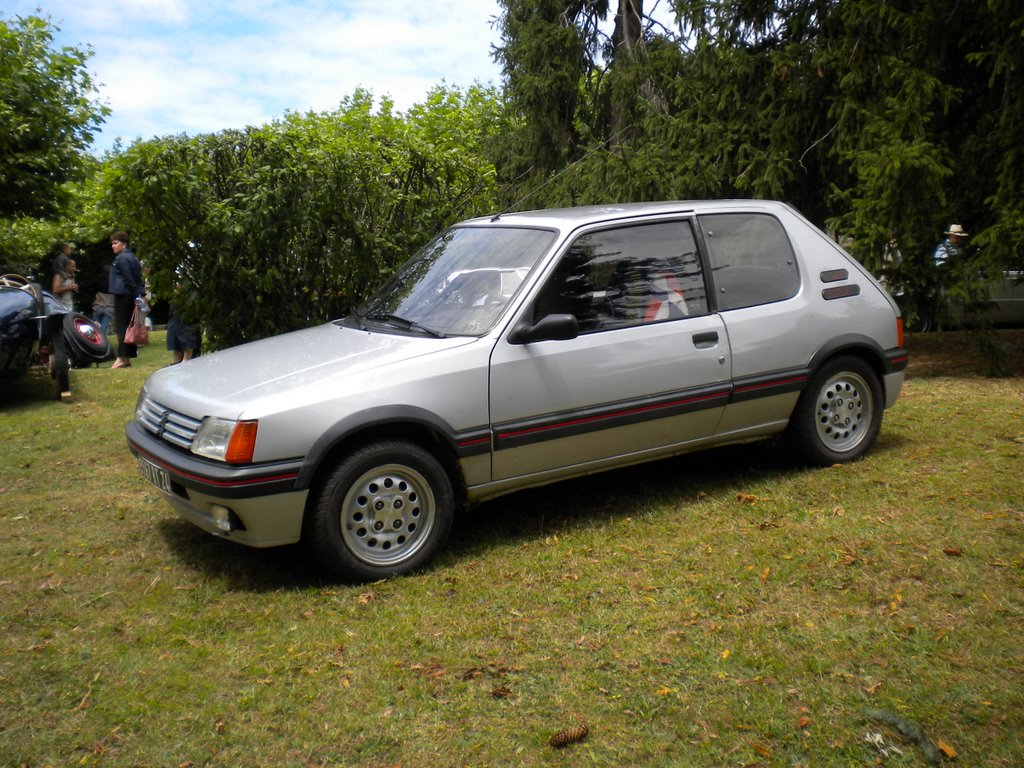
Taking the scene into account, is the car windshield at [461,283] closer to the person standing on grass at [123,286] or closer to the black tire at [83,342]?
the black tire at [83,342]

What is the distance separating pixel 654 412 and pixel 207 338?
454 cm

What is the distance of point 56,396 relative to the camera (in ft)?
34.2

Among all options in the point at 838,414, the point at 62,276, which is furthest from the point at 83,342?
the point at 838,414

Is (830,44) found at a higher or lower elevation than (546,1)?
lower

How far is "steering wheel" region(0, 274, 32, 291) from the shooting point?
33.8 ft

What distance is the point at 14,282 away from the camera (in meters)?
10.8

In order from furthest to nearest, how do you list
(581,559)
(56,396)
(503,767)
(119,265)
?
(119,265) → (56,396) → (581,559) → (503,767)

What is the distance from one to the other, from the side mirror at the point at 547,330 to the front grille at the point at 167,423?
1.63 m

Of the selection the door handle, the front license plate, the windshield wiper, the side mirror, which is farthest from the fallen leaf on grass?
the front license plate

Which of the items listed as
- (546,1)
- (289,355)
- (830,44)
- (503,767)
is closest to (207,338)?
(289,355)

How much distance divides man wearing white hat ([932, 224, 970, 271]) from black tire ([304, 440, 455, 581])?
7475 millimetres

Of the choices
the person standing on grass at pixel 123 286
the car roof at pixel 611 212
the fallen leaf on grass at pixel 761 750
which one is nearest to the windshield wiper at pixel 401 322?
the car roof at pixel 611 212

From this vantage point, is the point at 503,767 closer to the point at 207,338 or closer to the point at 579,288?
the point at 579,288

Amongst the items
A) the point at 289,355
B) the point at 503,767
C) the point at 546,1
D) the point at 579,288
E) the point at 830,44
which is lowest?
the point at 503,767
